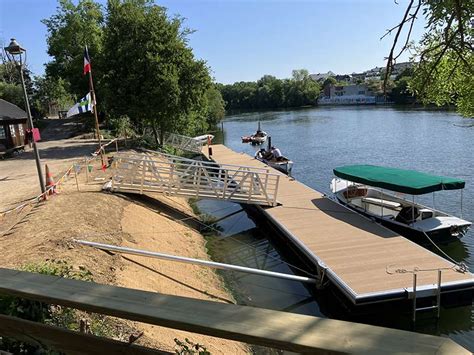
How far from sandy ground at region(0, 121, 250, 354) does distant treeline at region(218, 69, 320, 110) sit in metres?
122

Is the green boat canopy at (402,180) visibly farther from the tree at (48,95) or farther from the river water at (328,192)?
the tree at (48,95)

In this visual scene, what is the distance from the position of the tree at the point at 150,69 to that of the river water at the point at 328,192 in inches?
415

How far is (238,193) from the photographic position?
17750 millimetres

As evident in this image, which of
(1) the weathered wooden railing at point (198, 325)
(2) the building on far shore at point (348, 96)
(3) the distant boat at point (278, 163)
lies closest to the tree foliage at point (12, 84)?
(3) the distant boat at point (278, 163)

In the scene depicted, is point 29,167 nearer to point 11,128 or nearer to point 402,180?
point 11,128

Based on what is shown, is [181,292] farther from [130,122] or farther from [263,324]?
[130,122]

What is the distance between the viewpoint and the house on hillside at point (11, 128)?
3191 cm

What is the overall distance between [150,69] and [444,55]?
24226 millimetres

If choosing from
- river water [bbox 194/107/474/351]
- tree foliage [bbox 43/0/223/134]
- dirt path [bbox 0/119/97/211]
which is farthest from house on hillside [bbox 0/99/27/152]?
river water [bbox 194/107/474/351]

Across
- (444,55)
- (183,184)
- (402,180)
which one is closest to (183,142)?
(183,184)

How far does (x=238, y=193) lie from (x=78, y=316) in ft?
39.6

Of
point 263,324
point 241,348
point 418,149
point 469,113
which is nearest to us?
point 263,324

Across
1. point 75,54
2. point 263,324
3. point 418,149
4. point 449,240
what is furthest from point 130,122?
point 263,324

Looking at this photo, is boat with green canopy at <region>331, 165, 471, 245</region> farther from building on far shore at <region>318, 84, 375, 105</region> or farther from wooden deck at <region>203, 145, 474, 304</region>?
building on far shore at <region>318, 84, 375, 105</region>
